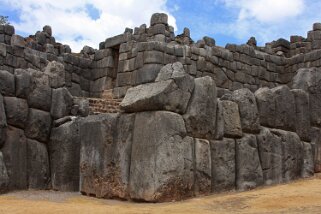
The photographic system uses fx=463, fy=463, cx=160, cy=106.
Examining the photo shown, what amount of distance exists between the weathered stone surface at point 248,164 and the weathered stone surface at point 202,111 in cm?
75

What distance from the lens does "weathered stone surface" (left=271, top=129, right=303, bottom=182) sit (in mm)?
8938

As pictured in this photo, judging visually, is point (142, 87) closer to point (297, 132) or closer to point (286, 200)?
point (286, 200)

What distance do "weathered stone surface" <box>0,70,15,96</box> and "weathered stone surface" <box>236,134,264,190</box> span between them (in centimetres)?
432

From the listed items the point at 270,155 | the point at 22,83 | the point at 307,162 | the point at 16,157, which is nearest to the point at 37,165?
the point at 16,157

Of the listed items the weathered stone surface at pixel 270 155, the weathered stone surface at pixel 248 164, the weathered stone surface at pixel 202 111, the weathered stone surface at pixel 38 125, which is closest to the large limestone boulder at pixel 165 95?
the weathered stone surface at pixel 202 111

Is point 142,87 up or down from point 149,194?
up

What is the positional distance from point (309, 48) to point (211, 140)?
1511 cm

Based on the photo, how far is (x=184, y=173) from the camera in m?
7.07

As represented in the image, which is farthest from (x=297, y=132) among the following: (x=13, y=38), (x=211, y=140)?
(x=13, y=38)

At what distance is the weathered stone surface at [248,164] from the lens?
812 cm

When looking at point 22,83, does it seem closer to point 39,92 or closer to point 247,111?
point 39,92

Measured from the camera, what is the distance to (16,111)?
344 inches

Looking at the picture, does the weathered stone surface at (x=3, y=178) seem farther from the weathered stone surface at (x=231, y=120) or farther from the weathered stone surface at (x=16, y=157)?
the weathered stone surface at (x=231, y=120)

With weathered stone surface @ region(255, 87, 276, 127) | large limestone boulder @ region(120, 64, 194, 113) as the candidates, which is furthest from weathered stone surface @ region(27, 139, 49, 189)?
weathered stone surface @ region(255, 87, 276, 127)
